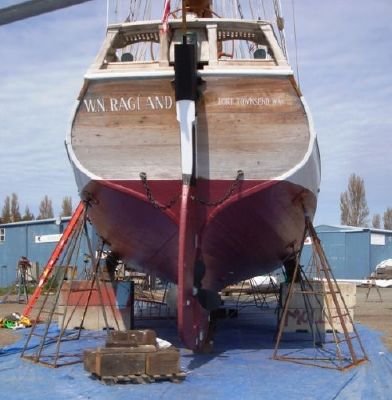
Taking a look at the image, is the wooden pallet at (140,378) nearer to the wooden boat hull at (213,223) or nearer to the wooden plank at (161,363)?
the wooden plank at (161,363)

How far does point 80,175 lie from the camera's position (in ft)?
32.0

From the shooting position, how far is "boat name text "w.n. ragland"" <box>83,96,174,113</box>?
9180mm

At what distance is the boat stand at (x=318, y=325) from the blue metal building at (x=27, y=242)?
934 inches

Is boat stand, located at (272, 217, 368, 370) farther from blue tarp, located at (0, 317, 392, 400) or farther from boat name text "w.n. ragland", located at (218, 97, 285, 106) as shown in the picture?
boat name text "w.n. ragland", located at (218, 97, 285, 106)

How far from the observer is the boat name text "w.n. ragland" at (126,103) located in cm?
918

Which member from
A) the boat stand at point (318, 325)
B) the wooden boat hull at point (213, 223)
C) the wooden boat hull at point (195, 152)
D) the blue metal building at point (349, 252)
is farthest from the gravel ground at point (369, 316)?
the blue metal building at point (349, 252)

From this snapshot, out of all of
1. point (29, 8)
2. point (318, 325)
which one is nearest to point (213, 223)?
point (29, 8)

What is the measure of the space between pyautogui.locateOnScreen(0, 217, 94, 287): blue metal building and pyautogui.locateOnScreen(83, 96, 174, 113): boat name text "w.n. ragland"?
2620cm

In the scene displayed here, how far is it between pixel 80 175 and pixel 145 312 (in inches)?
388

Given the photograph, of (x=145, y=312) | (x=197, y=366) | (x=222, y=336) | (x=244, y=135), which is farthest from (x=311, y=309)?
(x=145, y=312)

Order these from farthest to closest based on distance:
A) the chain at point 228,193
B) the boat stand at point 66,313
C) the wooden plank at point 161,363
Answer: the boat stand at point 66,313 → the chain at point 228,193 → the wooden plank at point 161,363

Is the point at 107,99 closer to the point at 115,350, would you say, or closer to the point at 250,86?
the point at 250,86

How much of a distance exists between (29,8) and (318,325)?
23.7ft

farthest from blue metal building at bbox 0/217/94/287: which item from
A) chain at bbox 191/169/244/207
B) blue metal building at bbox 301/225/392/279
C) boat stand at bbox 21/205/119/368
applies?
chain at bbox 191/169/244/207
